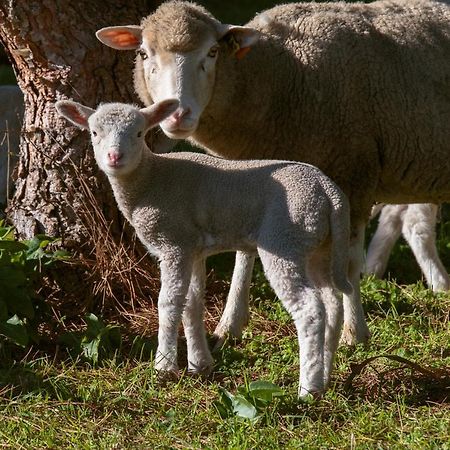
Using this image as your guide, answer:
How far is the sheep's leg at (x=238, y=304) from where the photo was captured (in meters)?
6.33

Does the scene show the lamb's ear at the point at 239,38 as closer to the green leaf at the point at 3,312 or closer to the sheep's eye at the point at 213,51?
the sheep's eye at the point at 213,51

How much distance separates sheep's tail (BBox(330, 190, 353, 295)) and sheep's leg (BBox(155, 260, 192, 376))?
0.70 m

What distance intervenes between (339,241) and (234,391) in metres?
1.00

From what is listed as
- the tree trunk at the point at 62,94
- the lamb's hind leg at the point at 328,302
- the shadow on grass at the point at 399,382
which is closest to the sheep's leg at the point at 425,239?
the shadow on grass at the point at 399,382

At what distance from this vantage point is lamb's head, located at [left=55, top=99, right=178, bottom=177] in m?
4.90

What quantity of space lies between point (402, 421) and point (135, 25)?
117 inches

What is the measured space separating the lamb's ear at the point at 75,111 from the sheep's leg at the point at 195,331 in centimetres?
94

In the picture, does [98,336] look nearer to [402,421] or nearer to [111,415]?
[111,415]

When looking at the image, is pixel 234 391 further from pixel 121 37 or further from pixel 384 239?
pixel 384 239

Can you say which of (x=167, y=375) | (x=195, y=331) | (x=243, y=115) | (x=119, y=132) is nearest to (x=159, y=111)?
(x=119, y=132)

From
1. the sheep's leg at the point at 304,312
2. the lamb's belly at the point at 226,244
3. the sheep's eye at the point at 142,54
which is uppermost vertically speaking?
the sheep's eye at the point at 142,54

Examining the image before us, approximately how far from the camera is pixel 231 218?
4.98m

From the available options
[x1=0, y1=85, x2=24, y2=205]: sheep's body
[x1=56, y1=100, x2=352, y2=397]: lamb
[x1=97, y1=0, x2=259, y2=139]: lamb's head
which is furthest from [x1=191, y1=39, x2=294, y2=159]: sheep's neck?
[x1=0, y1=85, x2=24, y2=205]: sheep's body

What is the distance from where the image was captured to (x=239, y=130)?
609 cm
